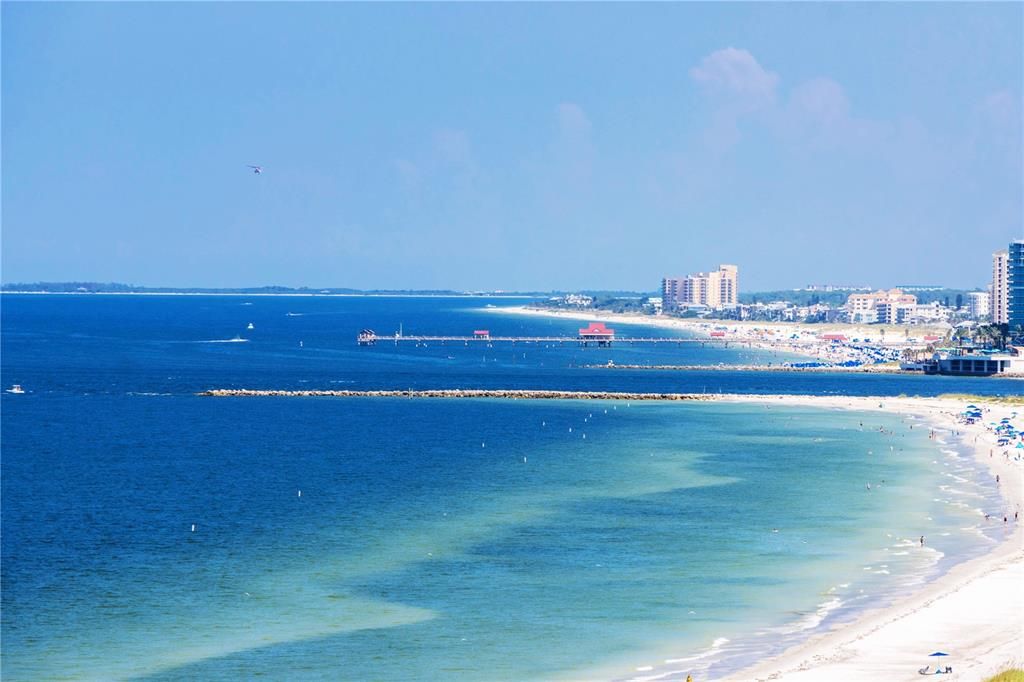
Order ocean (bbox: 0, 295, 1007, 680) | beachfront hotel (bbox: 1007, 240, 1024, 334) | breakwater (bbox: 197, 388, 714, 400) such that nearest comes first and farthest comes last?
ocean (bbox: 0, 295, 1007, 680)
breakwater (bbox: 197, 388, 714, 400)
beachfront hotel (bbox: 1007, 240, 1024, 334)

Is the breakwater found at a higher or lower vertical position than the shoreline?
higher

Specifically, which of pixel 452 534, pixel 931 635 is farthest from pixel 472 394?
pixel 931 635

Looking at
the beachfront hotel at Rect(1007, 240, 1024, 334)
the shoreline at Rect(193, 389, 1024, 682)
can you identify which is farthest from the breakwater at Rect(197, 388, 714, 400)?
the beachfront hotel at Rect(1007, 240, 1024, 334)

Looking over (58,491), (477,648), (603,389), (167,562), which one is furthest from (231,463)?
(603,389)

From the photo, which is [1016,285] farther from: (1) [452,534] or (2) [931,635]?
(2) [931,635]

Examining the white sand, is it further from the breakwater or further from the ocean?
the breakwater
